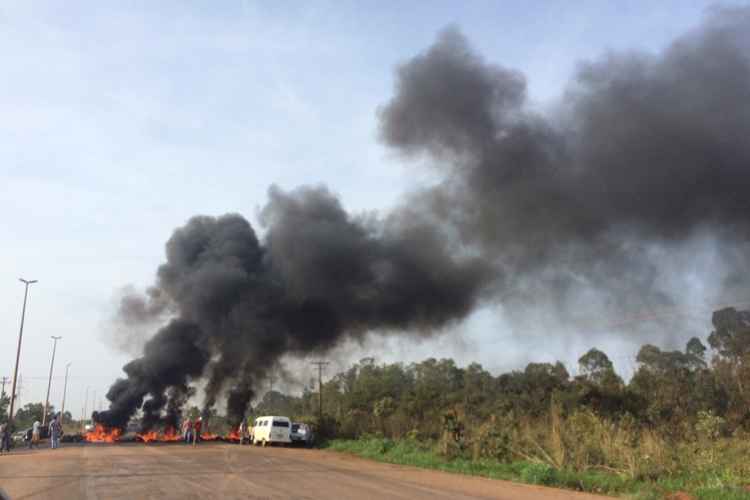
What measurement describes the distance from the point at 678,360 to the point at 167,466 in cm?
5252

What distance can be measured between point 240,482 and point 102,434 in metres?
33.9

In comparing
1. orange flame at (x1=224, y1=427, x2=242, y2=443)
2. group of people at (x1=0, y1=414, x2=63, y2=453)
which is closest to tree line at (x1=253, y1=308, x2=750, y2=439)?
orange flame at (x1=224, y1=427, x2=242, y2=443)

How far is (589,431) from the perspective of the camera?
1781cm

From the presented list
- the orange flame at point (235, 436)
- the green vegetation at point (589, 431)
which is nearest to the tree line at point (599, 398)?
the green vegetation at point (589, 431)

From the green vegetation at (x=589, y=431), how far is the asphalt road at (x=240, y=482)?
1952mm

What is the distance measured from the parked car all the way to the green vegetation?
0.97m

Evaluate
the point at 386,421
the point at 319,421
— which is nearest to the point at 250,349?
the point at 319,421

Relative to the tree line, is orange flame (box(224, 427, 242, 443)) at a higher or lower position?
lower

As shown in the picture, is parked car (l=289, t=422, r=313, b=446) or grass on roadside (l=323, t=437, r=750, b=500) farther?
parked car (l=289, t=422, r=313, b=446)

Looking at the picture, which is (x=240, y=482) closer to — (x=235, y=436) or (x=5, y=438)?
Answer: (x=5, y=438)

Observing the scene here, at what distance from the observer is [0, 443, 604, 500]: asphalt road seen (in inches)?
468

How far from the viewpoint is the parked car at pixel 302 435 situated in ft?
110

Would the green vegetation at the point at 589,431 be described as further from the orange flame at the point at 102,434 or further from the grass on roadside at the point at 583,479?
the orange flame at the point at 102,434

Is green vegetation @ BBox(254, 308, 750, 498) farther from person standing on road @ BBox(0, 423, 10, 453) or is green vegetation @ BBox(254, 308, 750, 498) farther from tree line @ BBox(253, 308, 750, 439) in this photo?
person standing on road @ BBox(0, 423, 10, 453)
